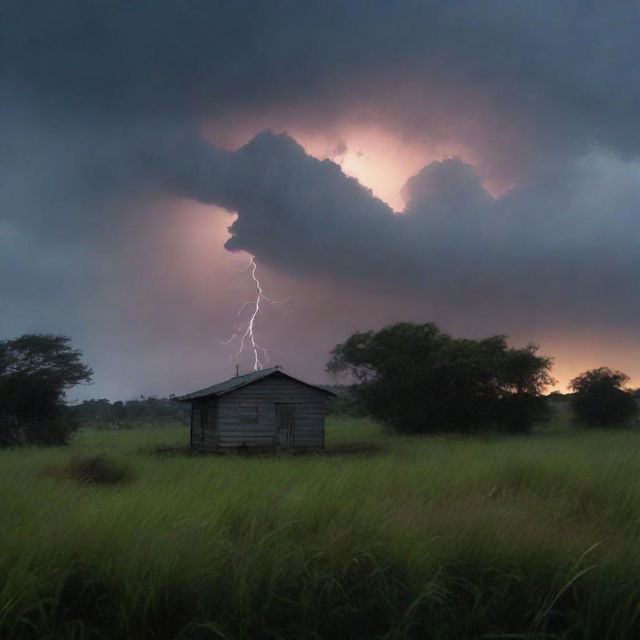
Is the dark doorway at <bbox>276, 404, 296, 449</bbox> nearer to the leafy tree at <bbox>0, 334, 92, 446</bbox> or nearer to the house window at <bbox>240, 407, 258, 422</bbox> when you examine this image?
the house window at <bbox>240, 407, 258, 422</bbox>

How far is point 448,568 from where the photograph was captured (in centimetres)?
611

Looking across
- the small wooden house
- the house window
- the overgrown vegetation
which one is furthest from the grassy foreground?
the overgrown vegetation

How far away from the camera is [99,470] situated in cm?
1334

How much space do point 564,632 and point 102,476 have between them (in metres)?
10.1

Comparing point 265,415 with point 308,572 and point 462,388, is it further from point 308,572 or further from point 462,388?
point 308,572

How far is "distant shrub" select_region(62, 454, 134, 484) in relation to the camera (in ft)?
42.2

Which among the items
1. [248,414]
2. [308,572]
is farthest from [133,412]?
[308,572]

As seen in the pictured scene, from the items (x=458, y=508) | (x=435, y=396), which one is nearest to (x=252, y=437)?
(x=435, y=396)

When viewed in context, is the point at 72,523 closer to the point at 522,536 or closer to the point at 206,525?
the point at 206,525

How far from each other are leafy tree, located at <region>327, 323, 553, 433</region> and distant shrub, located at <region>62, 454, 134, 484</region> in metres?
27.8

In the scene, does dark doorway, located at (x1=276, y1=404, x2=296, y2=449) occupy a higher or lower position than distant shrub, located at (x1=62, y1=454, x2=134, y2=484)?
higher

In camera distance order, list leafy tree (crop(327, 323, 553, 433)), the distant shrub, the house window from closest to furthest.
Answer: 1. the distant shrub
2. the house window
3. leafy tree (crop(327, 323, 553, 433))

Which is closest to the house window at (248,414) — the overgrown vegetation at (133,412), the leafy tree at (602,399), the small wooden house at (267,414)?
the small wooden house at (267,414)

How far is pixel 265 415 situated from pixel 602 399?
2646 cm
